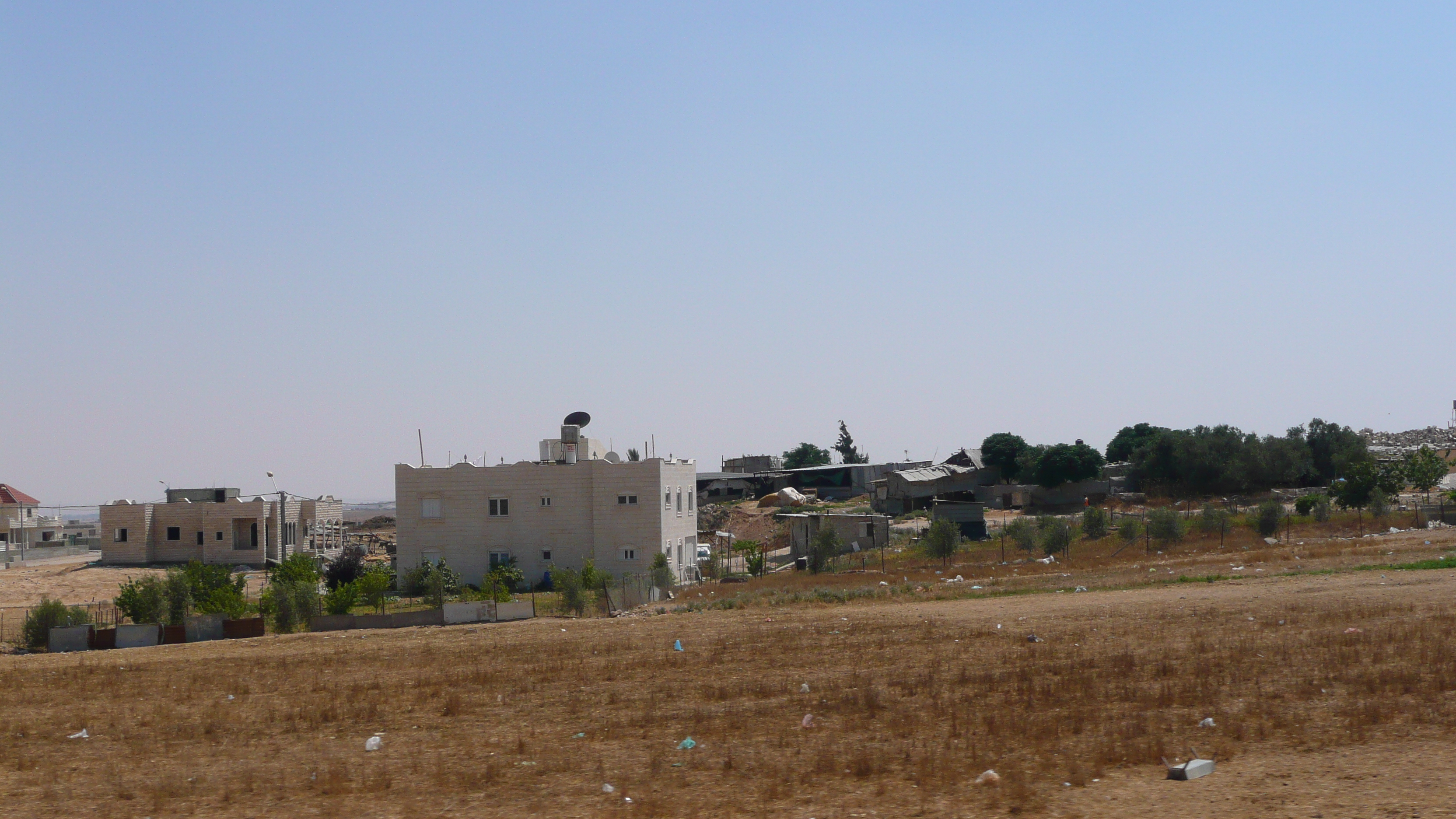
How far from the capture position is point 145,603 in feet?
136

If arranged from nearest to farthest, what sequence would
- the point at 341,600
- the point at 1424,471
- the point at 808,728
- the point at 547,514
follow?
1. the point at 808,728
2. the point at 341,600
3. the point at 547,514
4. the point at 1424,471

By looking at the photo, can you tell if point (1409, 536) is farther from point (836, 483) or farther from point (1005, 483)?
point (836, 483)

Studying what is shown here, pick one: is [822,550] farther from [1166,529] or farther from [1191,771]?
[1191,771]

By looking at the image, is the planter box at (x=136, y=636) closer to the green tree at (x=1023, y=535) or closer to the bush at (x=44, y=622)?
the bush at (x=44, y=622)

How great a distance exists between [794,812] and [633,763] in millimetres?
3122

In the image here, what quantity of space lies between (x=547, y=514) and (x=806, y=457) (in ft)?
343

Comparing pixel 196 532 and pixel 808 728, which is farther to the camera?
pixel 196 532

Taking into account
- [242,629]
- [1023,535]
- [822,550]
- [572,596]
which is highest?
[1023,535]

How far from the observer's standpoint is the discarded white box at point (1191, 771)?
37.7ft

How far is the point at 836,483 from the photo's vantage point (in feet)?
397

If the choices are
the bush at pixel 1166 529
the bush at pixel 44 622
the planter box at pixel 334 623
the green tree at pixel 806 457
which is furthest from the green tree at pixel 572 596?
the green tree at pixel 806 457

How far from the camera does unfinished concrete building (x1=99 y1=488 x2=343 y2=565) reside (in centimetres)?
7212

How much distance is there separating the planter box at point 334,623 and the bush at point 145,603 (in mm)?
8758

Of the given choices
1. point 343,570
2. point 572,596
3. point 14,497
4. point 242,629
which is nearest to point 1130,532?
point 572,596
